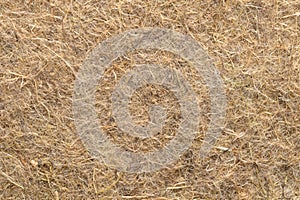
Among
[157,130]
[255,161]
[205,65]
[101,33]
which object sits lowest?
[255,161]

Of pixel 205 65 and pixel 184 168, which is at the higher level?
pixel 205 65

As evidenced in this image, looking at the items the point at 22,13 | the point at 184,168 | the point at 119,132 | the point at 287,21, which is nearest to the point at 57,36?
Answer: the point at 22,13

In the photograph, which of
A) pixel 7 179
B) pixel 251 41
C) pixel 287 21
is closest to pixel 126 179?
pixel 7 179

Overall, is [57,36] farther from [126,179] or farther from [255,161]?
[255,161]

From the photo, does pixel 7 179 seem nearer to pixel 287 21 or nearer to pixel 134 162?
pixel 134 162

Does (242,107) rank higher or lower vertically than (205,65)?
lower

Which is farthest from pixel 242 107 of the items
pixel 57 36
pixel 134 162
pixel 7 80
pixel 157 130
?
pixel 7 80
